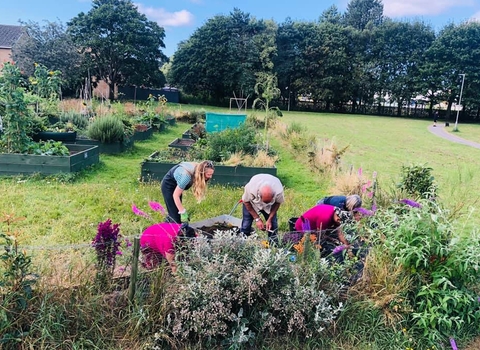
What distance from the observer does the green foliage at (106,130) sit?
966 centimetres

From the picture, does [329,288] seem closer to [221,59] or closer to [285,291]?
[285,291]

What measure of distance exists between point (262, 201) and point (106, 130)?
700cm

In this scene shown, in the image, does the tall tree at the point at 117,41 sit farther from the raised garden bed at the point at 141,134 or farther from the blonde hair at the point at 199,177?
the blonde hair at the point at 199,177

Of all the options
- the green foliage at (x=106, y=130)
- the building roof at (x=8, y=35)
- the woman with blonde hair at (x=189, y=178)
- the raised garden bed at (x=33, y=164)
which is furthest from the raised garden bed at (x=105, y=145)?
the building roof at (x=8, y=35)

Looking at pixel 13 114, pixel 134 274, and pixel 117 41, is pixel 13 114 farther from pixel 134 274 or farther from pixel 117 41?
pixel 117 41

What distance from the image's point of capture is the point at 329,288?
287 cm

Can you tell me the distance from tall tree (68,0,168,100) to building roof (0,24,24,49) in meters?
5.81

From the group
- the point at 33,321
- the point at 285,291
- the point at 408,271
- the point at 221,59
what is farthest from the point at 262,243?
the point at 221,59

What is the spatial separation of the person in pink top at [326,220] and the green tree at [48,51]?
25396 mm

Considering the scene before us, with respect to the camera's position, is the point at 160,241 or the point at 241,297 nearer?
the point at 241,297

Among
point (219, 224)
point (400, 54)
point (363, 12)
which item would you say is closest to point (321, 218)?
point (219, 224)

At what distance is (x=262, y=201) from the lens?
13.5 feet

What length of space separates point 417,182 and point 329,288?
3.08 meters

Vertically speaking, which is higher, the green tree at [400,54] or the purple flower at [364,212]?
the green tree at [400,54]
